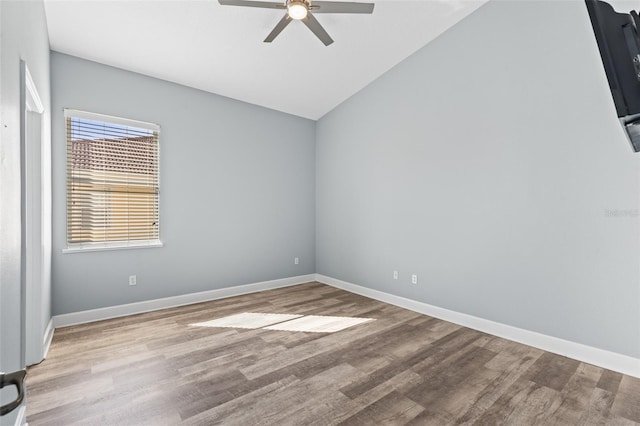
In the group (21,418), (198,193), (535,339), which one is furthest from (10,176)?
(535,339)

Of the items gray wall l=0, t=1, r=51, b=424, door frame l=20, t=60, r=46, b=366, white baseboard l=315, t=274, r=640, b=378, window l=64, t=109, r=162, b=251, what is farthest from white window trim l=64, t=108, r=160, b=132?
white baseboard l=315, t=274, r=640, b=378

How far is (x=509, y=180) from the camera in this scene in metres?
3.15

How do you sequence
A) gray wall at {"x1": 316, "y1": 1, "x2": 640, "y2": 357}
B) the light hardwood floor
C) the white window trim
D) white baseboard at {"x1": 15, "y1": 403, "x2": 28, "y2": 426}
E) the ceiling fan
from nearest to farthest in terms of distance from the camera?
white baseboard at {"x1": 15, "y1": 403, "x2": 28, "y2": 426} → the light hardwood floor → the ceiling fan → gray wall at {"x1": 316, "y1": 1, "x2": 640, "y2": 357} → the white window trim

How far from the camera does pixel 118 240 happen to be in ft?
12.1

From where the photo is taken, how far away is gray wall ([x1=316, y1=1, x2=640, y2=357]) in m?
2.60

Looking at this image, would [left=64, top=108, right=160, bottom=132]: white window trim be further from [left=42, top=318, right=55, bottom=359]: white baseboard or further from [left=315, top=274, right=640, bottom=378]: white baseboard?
[left=315, top=274, right=640, bottom=378]: white baseboard

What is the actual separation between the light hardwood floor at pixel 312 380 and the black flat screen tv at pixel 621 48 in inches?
74.0

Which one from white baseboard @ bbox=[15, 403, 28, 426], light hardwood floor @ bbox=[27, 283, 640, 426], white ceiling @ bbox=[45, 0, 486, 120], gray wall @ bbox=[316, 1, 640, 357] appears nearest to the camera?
white baseboard @ bbox=[15, 403, 28, 426]

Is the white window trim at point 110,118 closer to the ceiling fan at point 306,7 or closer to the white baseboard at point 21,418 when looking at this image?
the ceiling fan at point 306,7

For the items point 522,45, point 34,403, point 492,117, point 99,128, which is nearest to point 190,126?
point 99,128

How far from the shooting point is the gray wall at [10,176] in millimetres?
1445

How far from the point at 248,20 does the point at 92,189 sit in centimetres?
254

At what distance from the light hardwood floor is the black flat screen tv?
1.88 metres

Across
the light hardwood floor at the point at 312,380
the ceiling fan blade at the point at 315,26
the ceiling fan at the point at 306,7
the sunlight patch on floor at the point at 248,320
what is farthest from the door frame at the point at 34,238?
the ceiling fan blade at the point at 315,26
